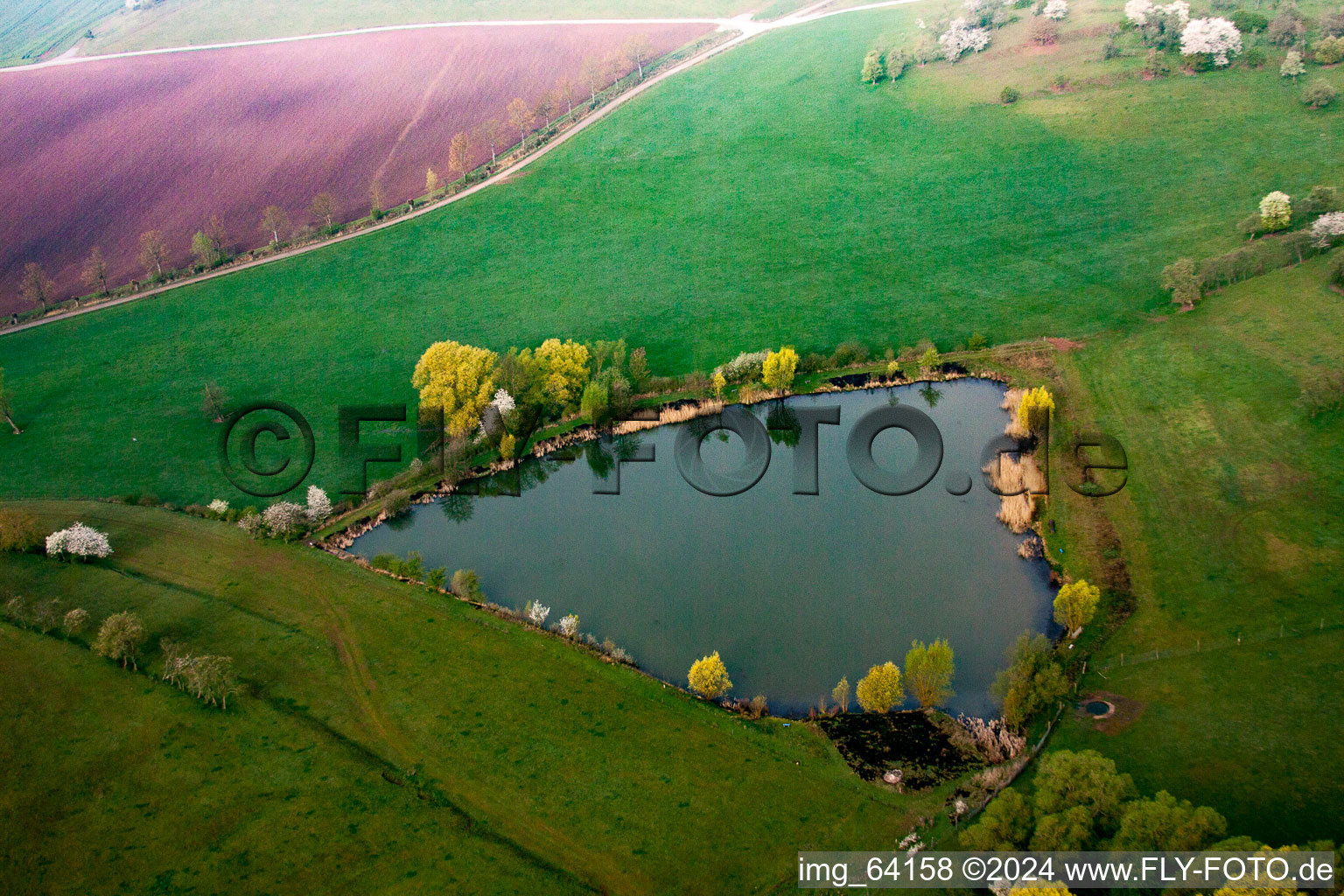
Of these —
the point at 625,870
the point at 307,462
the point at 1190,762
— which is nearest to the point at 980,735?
the point at 1190,762

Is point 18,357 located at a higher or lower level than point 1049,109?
lower

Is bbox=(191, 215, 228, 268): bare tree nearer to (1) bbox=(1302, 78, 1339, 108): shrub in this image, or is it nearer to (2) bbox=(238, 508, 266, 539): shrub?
(2) bbox=(238, 508, 266, 539): shrub

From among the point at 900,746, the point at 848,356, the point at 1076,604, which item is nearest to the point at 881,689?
the point at 900,746

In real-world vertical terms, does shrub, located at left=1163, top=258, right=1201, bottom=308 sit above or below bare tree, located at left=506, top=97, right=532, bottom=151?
below

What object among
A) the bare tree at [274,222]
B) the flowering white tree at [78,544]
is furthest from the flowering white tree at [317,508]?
the bare tree at [274,222]

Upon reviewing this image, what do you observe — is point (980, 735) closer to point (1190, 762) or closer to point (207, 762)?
point (1190, 762)

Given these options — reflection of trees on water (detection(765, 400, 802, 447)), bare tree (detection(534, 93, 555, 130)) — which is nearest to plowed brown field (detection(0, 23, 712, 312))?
bare tree (detection(534, 93, 555, 130))
